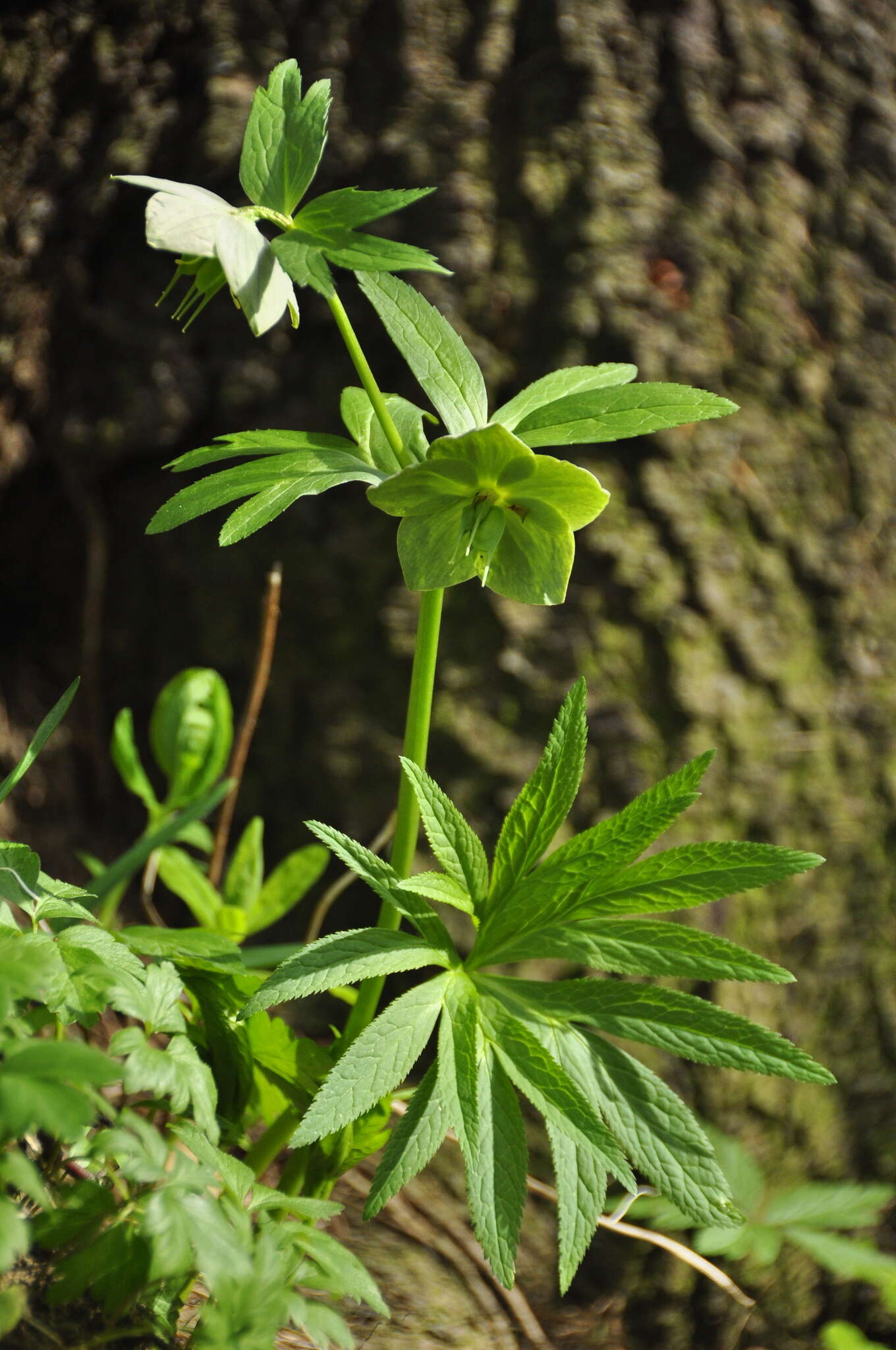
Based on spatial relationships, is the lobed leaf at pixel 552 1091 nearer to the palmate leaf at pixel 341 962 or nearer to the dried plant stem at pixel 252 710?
the palmate leaf at pixel 341 962

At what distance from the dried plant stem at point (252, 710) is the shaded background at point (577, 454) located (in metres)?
0.03

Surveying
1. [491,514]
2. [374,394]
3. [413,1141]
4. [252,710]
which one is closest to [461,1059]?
[413,1141]

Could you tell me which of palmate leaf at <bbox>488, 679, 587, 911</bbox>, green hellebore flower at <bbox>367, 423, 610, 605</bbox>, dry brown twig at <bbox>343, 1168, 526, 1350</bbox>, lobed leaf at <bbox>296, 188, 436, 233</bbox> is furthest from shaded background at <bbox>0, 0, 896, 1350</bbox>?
lobed leaf at <bbox>296, 188, 436, 233</bbox>

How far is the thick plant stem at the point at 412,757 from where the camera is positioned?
2.68 ft

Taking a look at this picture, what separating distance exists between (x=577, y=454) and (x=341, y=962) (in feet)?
3.11

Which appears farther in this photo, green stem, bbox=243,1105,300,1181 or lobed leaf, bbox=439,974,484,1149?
green stem, bbox=243,1105,300,1181

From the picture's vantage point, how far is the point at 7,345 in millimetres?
1557

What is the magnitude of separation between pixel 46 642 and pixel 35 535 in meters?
0.18

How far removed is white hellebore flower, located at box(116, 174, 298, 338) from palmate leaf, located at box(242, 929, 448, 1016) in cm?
45

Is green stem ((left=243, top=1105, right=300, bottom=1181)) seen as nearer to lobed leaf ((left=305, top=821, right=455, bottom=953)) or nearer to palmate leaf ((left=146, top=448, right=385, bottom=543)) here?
lobed leaf ((left=305, top=821, right=455, bottom=953))

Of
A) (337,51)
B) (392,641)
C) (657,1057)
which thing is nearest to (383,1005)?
(657,1057)

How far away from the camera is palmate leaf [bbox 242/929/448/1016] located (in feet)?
2.28

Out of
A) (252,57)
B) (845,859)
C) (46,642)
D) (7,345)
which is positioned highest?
(252,57)

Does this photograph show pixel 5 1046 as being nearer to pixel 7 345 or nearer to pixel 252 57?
pixel 7 345
